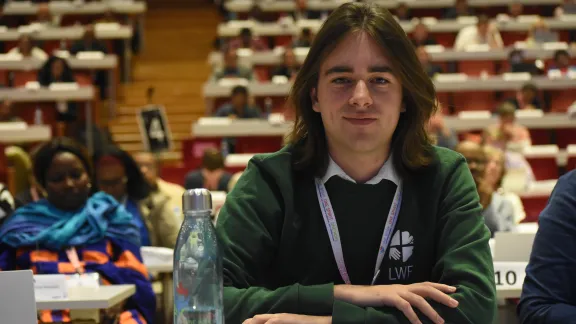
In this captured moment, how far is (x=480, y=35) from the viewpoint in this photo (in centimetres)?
1341

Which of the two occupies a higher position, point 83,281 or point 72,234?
point 72,234

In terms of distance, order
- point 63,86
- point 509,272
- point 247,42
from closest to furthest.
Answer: point 509,272, point 63,86, point 247,42

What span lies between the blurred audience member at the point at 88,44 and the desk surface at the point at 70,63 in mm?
492

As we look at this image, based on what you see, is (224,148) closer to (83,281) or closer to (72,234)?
(72,234)

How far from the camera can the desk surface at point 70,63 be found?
517 inches

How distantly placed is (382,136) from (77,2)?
14.7m

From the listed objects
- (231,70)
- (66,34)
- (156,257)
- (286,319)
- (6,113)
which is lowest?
(156,257)

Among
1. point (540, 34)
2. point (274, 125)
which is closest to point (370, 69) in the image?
point (274, 125)

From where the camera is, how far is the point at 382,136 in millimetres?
2127

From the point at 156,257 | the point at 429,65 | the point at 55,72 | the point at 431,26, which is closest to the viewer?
the point at 156,257

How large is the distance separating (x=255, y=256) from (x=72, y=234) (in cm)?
208

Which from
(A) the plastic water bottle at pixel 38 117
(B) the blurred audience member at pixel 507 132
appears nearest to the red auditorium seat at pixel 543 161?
(B) the blurred audience member at pixel 507 132

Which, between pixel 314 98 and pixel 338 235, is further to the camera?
pixel 314 98

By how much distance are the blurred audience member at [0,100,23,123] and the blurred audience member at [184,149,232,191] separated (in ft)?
11.1
